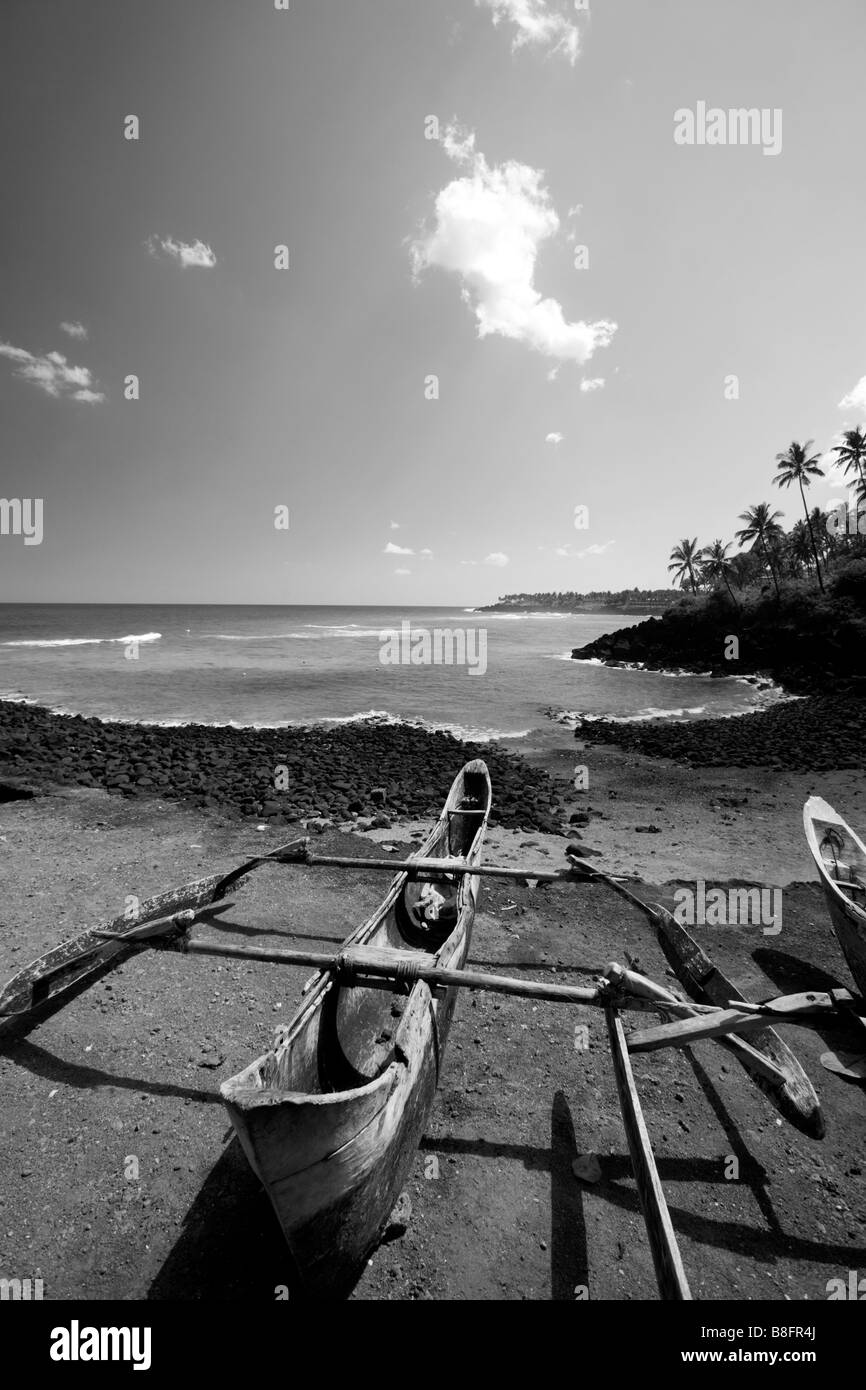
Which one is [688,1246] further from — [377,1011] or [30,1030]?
Answer: [30,1030]

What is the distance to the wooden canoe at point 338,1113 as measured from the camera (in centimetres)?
274

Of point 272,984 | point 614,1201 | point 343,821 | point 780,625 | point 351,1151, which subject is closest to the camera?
point 351,1151

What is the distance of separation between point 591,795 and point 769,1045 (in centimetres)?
1024

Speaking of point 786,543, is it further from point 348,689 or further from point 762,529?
point 348,689

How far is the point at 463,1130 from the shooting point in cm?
452

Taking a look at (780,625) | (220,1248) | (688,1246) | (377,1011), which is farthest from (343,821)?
(780,625)

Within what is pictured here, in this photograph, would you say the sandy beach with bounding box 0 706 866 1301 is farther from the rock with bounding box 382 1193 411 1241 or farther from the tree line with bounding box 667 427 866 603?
the tree line with bounding box 667 427 866 603

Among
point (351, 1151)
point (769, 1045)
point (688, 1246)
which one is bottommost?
point (688, 1246)

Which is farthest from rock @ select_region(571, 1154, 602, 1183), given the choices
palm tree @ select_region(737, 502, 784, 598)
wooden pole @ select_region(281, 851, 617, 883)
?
palm tree @ select_region(737, 502, 784, 598)

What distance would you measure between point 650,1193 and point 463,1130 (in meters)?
1.88

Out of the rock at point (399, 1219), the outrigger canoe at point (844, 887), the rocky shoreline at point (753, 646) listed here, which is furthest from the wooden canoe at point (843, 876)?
the rocky shoreline at point (753, 646)

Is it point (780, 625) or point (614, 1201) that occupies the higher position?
point (780, 625)

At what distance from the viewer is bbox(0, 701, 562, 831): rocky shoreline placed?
1262cm
